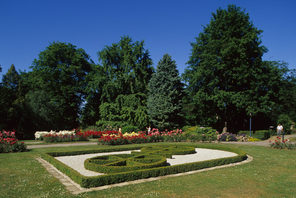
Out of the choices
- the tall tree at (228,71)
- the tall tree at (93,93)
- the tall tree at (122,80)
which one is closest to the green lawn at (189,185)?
the tall tree at (228,71)

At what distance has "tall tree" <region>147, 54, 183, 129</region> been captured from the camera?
2706 cm

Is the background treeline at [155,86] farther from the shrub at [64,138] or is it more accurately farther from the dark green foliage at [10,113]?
the shrub at [64,138]

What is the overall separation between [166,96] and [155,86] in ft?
6.66

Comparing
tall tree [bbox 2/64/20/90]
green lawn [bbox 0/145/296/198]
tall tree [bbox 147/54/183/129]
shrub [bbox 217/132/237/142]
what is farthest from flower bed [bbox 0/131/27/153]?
tall tree [bbox 2/64/20/90]

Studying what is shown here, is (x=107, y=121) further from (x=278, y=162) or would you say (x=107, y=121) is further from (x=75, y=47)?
(x=278, y=162)

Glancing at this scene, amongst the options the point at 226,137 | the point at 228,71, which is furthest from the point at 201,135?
the point at 228,71

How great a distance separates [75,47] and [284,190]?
109 ft

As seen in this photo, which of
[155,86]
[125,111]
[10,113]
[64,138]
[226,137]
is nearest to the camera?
[64,138]

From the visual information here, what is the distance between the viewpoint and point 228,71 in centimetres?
2553

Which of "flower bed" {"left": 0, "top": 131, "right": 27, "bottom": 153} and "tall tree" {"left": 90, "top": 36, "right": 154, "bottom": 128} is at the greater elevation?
"tall tree" {"left": 90, "top": 36, "right": 154, "bottom": 128}

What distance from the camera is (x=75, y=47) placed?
113ft

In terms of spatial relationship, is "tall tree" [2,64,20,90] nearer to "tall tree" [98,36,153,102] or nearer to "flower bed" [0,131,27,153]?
"tall tree" [98,36,153,102]

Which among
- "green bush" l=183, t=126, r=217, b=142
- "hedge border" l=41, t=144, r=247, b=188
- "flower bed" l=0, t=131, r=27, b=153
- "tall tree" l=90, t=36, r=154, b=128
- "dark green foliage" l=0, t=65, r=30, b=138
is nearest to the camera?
"hedge border" l=41, t=144, r=247, b=188

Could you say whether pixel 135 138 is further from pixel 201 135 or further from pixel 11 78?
pixel 11 78
